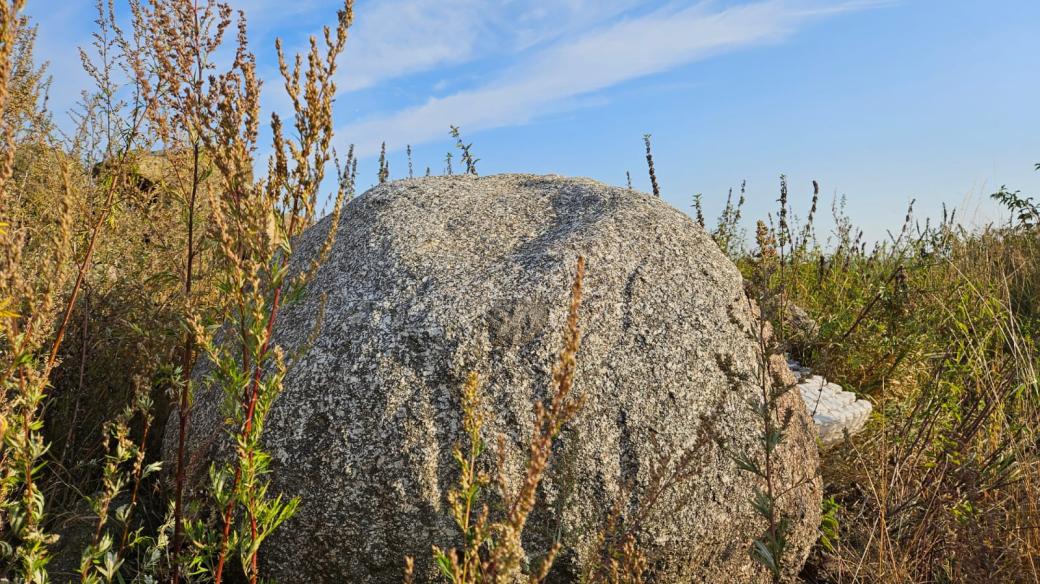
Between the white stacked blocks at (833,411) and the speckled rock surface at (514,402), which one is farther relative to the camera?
the white stacked blocks at (833,411)

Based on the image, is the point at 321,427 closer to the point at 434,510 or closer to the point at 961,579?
the point at 434,510

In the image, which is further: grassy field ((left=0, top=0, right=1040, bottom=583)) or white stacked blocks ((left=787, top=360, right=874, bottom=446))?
white stacked blocks ((left=787, top=360, right=874, bottom=446))

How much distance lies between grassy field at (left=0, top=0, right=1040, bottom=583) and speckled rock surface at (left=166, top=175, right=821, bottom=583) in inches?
6.2

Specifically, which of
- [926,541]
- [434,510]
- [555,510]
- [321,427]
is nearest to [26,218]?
[321,427]

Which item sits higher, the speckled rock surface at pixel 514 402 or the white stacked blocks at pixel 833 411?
the speckled rock surface at pixel 514 402

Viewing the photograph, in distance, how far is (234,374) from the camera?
1.96 meters

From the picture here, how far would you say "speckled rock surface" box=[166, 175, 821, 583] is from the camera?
2799mm

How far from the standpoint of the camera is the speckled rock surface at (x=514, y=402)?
2799 mm

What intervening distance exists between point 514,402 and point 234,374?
1.16m

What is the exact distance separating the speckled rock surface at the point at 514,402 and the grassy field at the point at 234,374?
16 centimetres

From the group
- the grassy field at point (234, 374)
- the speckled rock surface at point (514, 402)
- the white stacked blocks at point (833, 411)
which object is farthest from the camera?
the white stacked blocks at point (833, 411)

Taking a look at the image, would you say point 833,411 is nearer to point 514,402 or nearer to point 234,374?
point 514,402

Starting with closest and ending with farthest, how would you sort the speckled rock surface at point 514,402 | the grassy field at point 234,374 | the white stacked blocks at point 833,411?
1. the grassy field at point 234,374
2. the speckled rock surface at point 514,402
3. the white stacked blocks at point 833,411

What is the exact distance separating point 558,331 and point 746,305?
1.15 m
